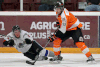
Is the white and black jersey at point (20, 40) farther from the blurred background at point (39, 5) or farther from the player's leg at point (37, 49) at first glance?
the blurred background at point (39, 5)

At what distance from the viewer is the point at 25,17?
7352mm

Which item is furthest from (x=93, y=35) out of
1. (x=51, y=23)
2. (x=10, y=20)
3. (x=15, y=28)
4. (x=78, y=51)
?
(x=15, y=28)

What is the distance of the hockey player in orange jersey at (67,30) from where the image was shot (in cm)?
500

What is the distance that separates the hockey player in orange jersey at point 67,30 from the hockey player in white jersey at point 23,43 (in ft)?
1.37

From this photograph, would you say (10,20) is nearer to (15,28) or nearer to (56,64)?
(15,28)

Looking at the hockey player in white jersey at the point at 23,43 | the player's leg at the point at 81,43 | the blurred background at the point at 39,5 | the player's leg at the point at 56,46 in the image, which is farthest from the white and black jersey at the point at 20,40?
the blurred background at the point at 39,5

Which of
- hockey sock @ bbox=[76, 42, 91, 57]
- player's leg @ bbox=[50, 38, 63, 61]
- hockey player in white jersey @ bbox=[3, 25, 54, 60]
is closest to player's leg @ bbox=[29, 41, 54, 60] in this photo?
hockey player in white jersey @ bbox=[3, 25, 54, 60]

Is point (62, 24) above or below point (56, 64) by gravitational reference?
above

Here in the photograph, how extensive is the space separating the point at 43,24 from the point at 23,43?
6.36ft

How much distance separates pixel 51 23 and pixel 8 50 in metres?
1.28

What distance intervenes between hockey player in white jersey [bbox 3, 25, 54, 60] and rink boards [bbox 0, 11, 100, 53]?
5.38 feet

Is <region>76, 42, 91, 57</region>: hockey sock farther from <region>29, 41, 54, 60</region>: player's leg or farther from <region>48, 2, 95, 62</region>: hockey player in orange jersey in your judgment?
<region>29, 41, 54, 60</region>: player's leg

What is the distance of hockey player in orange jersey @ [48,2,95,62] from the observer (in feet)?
16.4

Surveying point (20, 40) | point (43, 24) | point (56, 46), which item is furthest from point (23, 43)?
point (43, 24)
